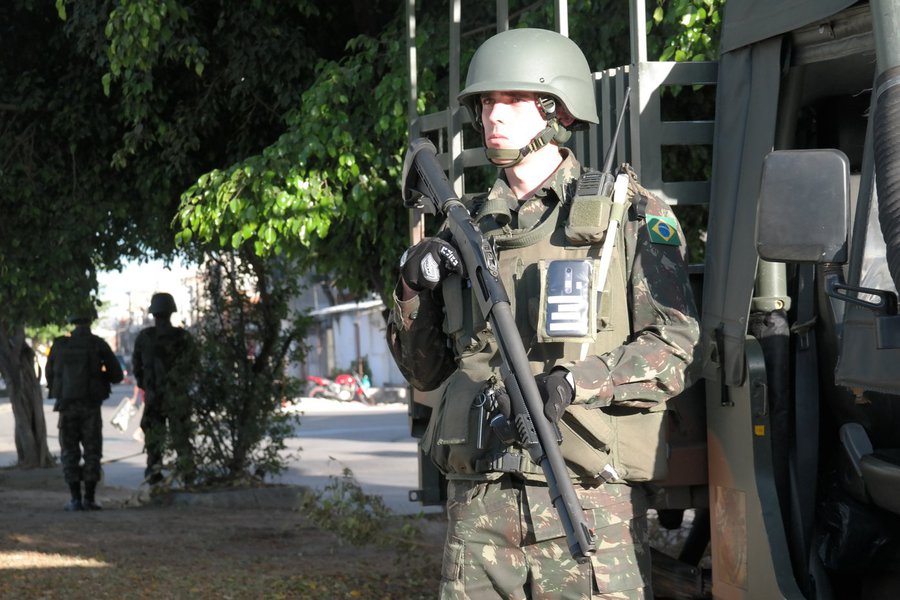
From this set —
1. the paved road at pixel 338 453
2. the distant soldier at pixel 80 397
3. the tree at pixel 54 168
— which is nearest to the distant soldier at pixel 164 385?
the distant soldier at pixel 80 397

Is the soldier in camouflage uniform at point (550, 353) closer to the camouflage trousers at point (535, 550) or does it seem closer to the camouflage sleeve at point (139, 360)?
the camouflage trousers at point (535, 550)

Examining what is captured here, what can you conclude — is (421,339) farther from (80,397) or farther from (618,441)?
(80,397)

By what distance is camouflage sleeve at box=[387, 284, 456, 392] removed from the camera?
10.9 ft

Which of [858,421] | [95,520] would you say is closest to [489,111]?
[858,421]

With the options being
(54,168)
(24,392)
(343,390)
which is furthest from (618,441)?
(343,390)

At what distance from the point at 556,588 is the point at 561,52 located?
1.29m

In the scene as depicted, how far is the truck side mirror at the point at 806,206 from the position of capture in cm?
262

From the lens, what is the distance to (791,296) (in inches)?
156

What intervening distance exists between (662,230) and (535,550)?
77 centimetres

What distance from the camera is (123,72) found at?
9.02 m

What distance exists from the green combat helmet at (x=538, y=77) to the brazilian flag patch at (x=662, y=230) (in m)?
0.32

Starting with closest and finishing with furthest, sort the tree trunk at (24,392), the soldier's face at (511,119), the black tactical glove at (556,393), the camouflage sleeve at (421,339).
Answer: the black tactical glove at (556,393) → the soldier's face at (511,119) → the camouflage sleeve at (421,339) → the tree trunk at (24,392)

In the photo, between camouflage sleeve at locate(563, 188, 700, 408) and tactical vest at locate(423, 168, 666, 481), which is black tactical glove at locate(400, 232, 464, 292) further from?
camouflage sleeve at locate(563, 188, 700, 408)

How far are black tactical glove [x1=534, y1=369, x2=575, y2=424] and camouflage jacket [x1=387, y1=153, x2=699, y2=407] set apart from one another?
0.03 m
